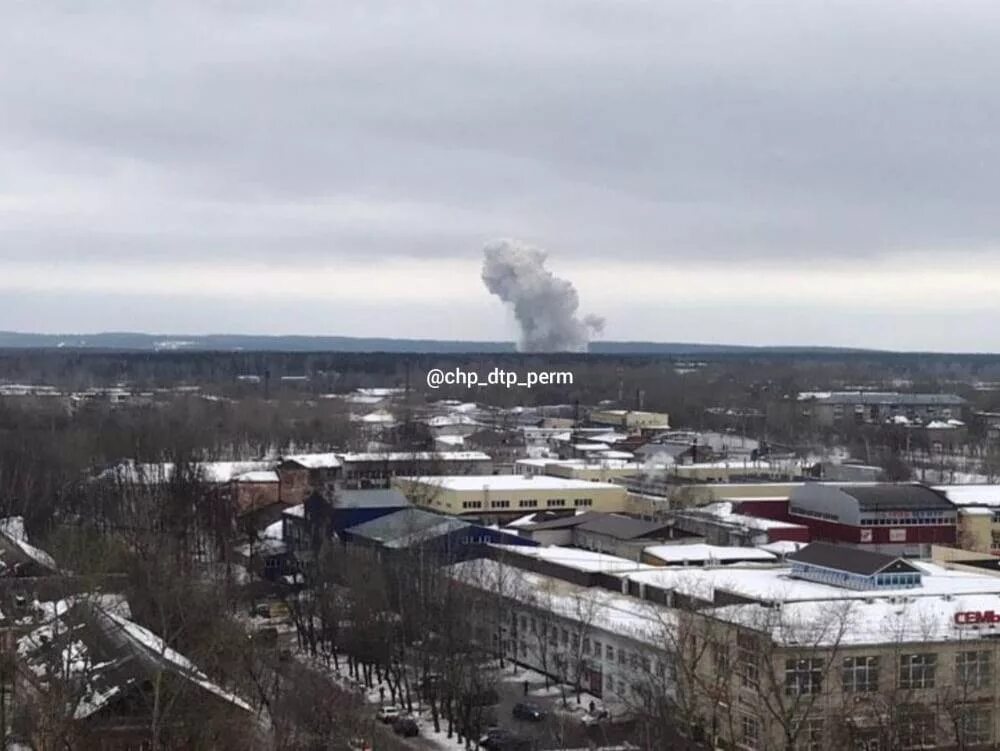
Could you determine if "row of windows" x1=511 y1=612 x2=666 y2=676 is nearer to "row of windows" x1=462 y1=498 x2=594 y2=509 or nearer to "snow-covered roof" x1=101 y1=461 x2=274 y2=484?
"row of windows" x1=462 y1=498 x2=594 y2=509

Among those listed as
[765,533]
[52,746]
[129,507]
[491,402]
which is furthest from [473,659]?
[491,402]

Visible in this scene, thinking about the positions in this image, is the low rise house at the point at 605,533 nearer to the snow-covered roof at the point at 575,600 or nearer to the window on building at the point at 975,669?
the snow-covered roof at the point at 575,600

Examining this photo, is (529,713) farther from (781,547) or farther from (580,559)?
(781,547)

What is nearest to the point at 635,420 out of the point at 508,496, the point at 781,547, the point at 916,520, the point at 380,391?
the point at 508,496

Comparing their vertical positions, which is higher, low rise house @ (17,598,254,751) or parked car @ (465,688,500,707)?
low rise house @ (17,598,254,751)

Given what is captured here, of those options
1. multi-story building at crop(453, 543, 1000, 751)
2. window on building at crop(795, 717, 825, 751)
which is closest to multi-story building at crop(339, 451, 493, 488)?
multi-story building at crop(453, 543, 1000, 751)

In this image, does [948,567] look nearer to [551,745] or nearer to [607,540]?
[607,540]
